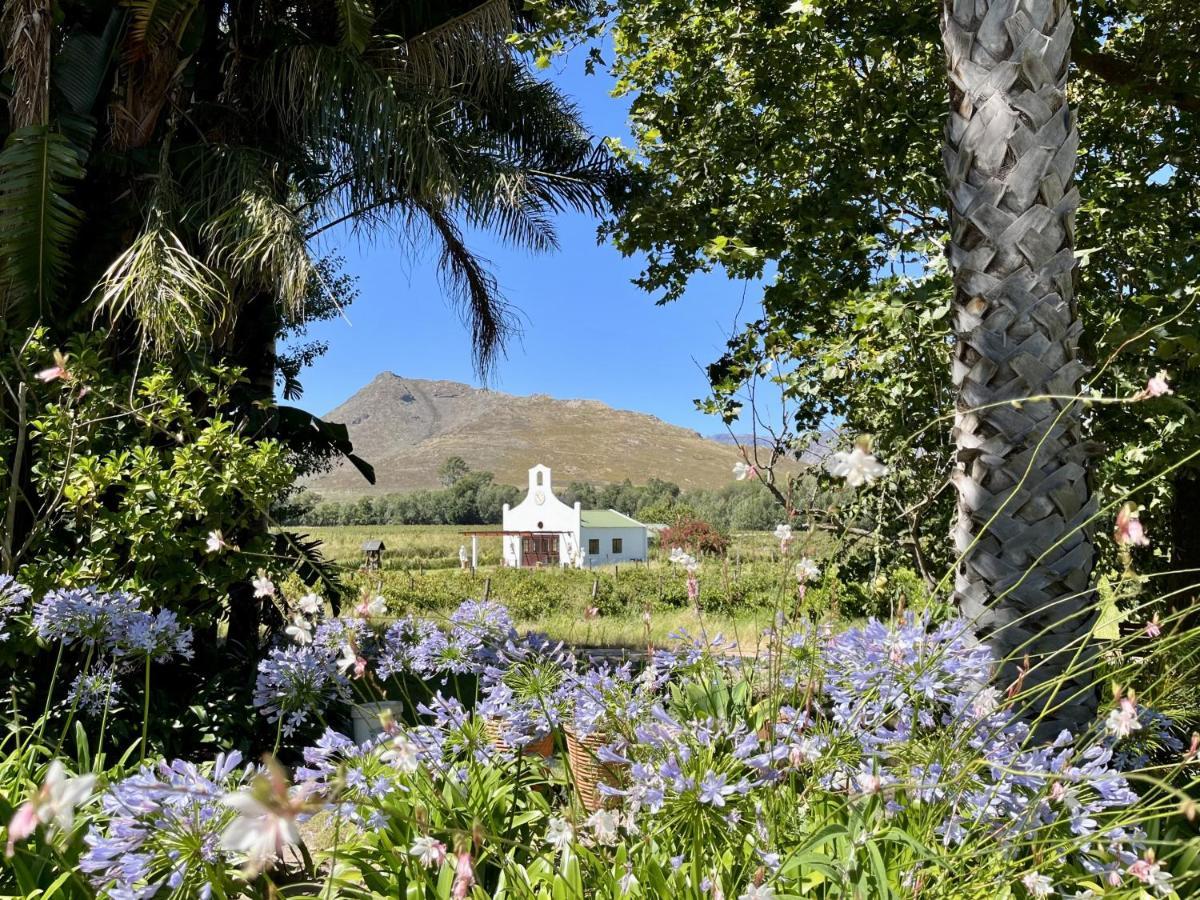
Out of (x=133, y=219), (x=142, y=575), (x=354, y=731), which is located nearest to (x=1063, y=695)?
(x=354, y=731)

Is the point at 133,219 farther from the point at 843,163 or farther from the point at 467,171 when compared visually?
the point at 843,163

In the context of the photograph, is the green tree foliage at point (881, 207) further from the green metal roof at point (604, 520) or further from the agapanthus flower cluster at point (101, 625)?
the green metal roof at point (604, 520)

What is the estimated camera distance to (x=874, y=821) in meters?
1.81

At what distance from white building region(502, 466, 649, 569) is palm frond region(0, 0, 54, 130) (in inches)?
1402

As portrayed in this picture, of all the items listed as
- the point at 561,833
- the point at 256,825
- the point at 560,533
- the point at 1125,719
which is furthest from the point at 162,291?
the point at 560,533

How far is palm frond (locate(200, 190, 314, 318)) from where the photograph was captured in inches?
242

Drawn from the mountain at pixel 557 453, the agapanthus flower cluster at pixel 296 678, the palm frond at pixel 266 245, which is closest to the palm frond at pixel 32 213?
the palm frond at pixel 266 245

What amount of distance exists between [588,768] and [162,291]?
16.1ft

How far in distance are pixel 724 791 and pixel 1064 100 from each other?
2169 mm

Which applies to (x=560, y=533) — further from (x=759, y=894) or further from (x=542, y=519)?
(x=759, y=894)

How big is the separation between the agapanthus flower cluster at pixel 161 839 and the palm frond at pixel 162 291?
492cm

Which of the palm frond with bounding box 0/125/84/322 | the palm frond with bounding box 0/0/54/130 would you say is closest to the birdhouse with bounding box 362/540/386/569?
the palm frond with bounding box 0/125/84/322

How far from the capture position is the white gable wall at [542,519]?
4412 centimetres

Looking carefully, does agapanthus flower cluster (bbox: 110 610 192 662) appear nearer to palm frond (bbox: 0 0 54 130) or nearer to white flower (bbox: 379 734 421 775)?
white flower (bbox: 379 734 421 775)
